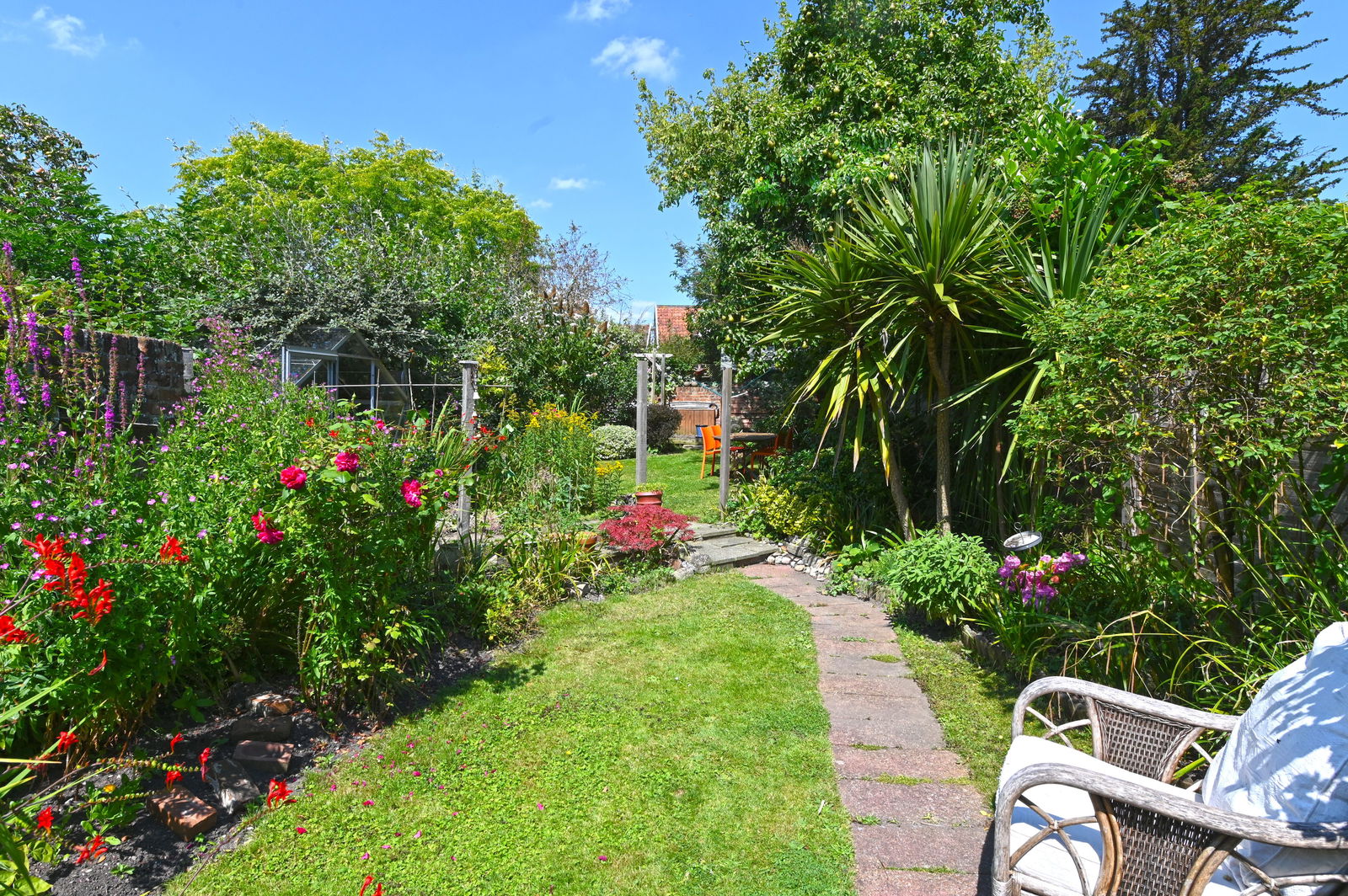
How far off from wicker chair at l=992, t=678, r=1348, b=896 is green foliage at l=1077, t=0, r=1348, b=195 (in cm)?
1905

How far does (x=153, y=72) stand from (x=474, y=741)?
10.2 m

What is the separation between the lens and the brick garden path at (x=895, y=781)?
229 centimetres

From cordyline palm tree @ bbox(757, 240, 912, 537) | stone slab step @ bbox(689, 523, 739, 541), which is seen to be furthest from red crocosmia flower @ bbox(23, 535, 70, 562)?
stone slab step @ bbox(689, 523, 739, 541)

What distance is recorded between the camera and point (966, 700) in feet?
11.9

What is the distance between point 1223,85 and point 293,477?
22.6 m

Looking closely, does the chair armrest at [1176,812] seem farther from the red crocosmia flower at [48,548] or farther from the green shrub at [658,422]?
the green shrub at [658,422]

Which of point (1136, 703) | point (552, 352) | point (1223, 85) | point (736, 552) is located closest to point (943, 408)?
point (736, 552)

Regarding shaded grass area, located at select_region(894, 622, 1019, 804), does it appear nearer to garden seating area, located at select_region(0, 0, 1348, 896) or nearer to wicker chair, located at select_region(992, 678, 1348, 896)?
garden seating area, located at select_region(0, 0, 1348, 896)

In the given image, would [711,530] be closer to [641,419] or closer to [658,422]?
[641,419]

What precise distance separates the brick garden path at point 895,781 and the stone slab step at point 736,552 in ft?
5.53

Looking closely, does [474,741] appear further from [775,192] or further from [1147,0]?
[1147,0]

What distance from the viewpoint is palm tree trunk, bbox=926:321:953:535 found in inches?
193

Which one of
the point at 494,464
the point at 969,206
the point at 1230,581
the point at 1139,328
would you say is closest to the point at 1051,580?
the point at 1230,581

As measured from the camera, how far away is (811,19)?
8961 mm
